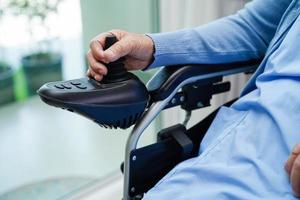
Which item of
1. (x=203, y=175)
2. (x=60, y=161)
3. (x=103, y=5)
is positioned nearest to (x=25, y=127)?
(x=60, y=161)

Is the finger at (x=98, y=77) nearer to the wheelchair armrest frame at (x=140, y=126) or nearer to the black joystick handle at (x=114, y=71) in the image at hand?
the black joystick handle at (x=114, y=71)

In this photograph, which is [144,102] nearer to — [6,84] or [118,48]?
[118,48]

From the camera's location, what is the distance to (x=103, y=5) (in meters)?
1.60

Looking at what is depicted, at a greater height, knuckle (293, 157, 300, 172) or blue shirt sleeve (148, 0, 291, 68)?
blue shirt sleeve (148, 0, 291, 68)

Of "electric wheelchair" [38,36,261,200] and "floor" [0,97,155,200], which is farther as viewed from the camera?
"floor" [0,97,155,200]

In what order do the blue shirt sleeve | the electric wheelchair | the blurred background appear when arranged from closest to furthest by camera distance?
the electric wheelchair
the blue shirt sleeve
the blurred background

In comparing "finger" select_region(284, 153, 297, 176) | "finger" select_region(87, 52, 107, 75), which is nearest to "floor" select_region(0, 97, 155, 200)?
"finger" select_region(87, 52, 107, 75)

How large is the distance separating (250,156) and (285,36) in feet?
0.86

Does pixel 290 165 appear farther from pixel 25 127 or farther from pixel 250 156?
pixel 25 127

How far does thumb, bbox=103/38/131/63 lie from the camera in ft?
2.12

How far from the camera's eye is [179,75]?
0.71 m

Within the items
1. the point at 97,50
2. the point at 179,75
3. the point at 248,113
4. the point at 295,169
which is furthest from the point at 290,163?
the point at 97,50

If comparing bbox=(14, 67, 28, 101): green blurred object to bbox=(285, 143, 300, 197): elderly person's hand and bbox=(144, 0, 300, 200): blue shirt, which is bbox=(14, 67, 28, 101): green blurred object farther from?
bbox=(285, 143, 300, 197): elderly person's hand

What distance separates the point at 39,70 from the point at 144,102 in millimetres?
1516
